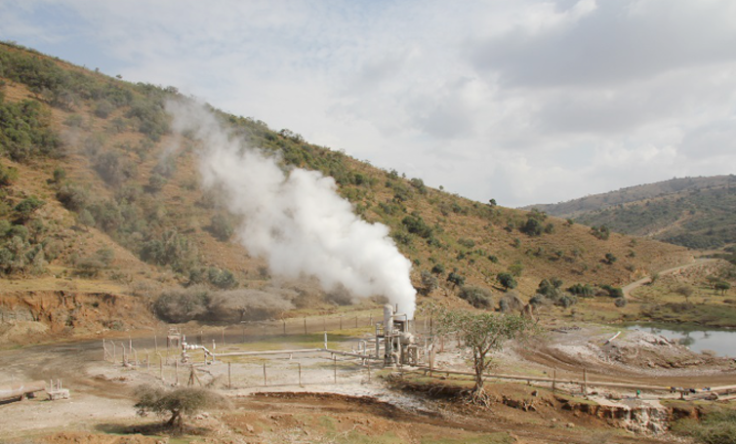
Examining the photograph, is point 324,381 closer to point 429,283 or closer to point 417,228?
point 429,283

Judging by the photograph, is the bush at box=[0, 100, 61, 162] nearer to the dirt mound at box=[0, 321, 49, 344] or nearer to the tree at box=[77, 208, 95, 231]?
the tree at box=[77, 208, 95, 231]

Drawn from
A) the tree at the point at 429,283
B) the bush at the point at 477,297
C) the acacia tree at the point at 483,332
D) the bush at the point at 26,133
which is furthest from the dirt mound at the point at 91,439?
the bush at the point at 26,133

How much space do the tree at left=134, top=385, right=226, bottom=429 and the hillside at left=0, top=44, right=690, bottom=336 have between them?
2674cm

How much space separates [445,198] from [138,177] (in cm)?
4984

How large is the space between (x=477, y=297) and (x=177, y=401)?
40.7 metres

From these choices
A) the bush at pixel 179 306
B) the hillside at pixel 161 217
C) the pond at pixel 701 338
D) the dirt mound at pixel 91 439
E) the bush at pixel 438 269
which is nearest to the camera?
the dirt mound at pixel 91 439

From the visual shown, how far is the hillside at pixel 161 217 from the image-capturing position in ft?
153

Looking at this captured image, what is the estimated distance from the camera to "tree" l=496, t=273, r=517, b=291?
61.7 m

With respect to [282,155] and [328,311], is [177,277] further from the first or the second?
[282,155]

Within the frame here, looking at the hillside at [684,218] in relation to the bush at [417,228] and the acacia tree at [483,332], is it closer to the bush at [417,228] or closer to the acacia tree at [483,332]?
the bush at [417,228]

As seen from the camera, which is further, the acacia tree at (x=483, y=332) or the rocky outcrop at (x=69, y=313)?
the rocky outcrop at (x=69, y=313)

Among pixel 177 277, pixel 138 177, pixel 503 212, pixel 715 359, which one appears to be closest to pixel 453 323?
Result: pixel 715 359

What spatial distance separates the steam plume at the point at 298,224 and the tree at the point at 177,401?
18860 mm

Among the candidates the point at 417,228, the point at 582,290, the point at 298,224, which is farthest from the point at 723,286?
the point at 298,224
